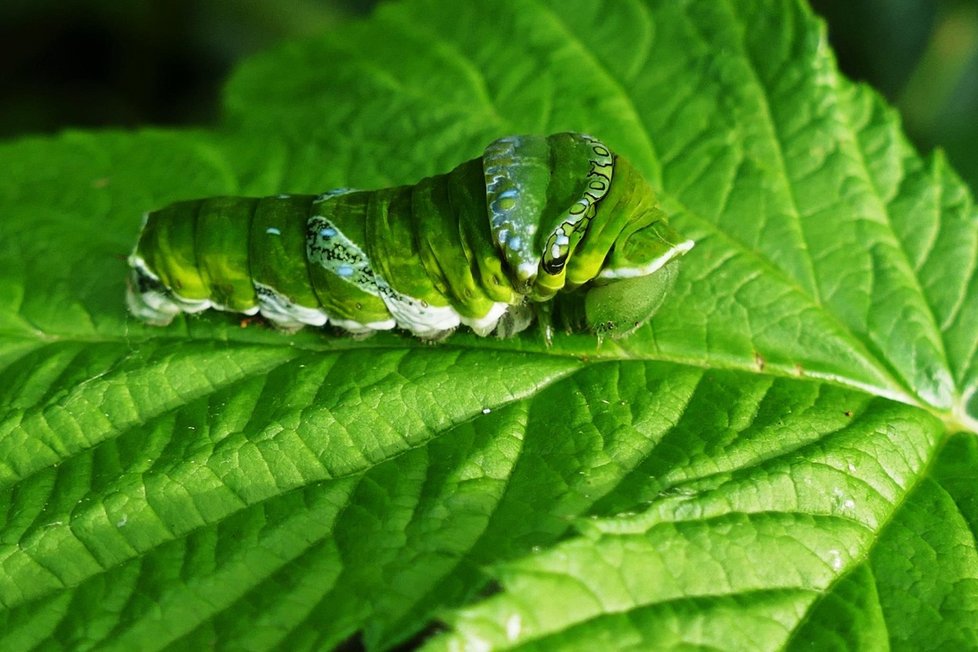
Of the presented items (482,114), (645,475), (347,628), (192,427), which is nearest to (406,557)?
(347,628)

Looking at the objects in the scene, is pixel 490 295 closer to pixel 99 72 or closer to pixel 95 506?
pixel 95 506

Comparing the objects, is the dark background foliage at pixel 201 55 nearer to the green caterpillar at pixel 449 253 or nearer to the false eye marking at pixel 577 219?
the green caterpillar at pixel 449 253

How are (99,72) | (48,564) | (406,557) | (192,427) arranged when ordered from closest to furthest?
(406,557) < (48,564) < (192,427) < (99,72)

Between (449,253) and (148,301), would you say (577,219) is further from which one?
(148,301)

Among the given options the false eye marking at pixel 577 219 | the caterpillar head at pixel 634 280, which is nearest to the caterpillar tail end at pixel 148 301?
the false eye marking at pixel 577 219

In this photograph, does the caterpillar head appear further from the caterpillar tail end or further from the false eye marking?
the caterpillar tail end

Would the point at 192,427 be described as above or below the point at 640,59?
below

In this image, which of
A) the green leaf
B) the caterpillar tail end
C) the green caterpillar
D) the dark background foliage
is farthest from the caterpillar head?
the dark background foliage
